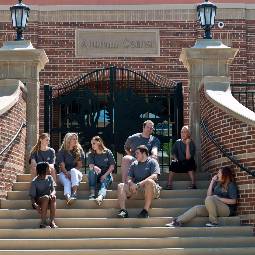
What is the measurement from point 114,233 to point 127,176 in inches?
51.8

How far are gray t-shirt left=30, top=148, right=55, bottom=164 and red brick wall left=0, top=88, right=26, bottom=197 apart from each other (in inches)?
18.8

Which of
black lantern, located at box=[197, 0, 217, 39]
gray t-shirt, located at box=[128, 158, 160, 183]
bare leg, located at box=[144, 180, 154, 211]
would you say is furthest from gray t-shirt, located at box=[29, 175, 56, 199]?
black lantern, located at box=[197, 0, 217, 39]

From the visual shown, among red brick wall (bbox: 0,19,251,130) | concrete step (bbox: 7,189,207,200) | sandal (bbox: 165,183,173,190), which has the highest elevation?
red brick wall (bbox: 0,19,251,130)

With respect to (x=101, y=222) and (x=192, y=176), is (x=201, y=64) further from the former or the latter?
(x=101, y=222)

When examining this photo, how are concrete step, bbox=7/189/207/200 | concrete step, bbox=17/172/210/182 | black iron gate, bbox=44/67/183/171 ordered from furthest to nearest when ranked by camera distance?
black iron gate, bbox=44/67/183/171
concrete step, bbox=17/172/210/182
concrete step, bbox=7/189/207/200

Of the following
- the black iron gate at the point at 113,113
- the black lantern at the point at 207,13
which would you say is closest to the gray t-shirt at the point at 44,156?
the black iron gate at the point at 113,113

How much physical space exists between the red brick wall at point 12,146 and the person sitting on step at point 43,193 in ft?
3.50

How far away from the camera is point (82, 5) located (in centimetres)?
1972

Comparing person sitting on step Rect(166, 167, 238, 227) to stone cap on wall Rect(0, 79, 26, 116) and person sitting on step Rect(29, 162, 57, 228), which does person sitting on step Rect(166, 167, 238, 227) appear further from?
stone cap on wall Rect(0, 79, 26, 116)

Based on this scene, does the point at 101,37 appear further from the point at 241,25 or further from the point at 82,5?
the point at 241,25

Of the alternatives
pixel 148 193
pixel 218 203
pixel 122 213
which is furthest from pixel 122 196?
pixel 218 203

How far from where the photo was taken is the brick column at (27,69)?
13.2 m

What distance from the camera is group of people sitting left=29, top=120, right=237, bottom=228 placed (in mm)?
10367

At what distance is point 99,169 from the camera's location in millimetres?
11359
